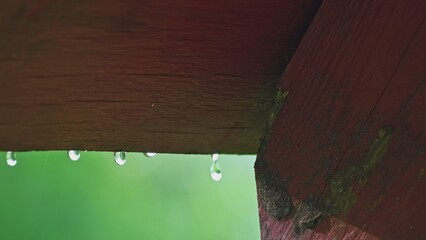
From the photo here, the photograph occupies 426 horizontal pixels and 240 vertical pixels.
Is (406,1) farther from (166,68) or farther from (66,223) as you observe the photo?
(66,223)

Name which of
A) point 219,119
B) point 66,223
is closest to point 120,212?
point 66,223

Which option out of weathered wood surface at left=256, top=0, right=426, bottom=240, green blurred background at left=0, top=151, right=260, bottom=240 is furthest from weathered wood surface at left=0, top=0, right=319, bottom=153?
green blurred background at left=0, top=151, right=260, bottom=240

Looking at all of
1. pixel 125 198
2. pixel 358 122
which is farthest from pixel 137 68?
pixel 125 198

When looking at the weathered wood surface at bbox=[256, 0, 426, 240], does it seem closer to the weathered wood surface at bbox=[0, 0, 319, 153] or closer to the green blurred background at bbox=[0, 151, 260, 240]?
the weathered wood surface at bbox=[0, 0, 319, 153]

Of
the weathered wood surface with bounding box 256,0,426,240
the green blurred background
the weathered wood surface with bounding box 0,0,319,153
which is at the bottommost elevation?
the weathered wood surface with bounding box 256,0,426,240

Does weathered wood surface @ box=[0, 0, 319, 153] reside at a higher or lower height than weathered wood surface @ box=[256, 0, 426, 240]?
higher

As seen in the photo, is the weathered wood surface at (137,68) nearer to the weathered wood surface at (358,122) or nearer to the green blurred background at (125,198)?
the weathered wood surface at (358,122)
